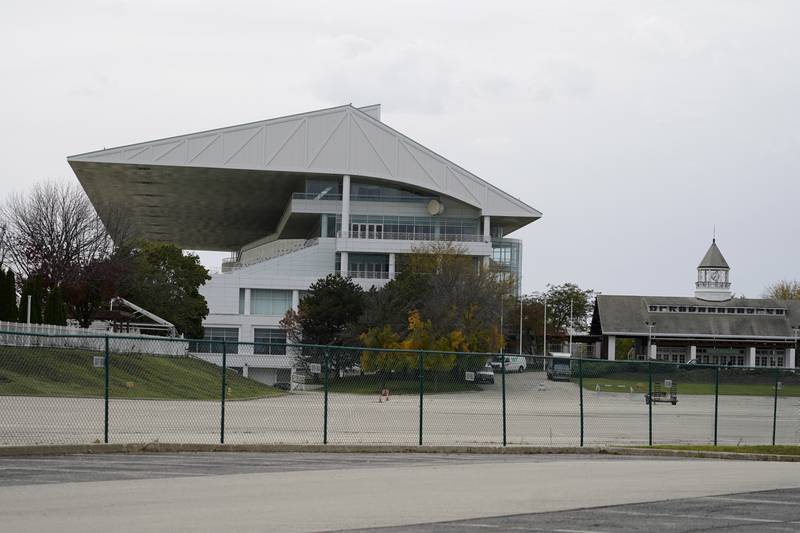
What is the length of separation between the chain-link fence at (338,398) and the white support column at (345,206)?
7544 cm

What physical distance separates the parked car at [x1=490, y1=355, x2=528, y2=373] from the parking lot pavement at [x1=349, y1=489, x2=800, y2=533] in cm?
1315

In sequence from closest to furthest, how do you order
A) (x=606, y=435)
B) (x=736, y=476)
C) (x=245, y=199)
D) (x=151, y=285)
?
1. (x=736, y=476)
2. (x=606, y=435)
3. (x=151, y=285)
4. (x=245, y=199)

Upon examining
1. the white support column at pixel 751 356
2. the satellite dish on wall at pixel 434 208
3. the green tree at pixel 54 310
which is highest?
the satellite dish on wall at pixel 434 208

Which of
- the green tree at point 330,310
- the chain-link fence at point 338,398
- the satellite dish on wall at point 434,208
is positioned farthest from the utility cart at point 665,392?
the satellite dish on wall at point 434,208

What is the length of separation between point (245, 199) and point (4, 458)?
104m

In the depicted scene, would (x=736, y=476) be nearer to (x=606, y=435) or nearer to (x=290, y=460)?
(x=290, y=460)

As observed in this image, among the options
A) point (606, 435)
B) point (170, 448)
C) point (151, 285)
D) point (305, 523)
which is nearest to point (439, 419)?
point (606, 435)

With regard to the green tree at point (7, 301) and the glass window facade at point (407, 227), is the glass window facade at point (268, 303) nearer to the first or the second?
the glass window facade at point (407, 227)

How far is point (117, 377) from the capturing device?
1156 inches

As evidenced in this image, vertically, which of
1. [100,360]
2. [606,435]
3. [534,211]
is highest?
[534,211]

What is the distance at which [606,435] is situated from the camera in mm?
30062

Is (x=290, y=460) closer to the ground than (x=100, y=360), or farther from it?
closer to the ground

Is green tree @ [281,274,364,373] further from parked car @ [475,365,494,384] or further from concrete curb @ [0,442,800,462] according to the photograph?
concrete curb @ [0,442,800,462]

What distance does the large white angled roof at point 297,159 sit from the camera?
341 feet
